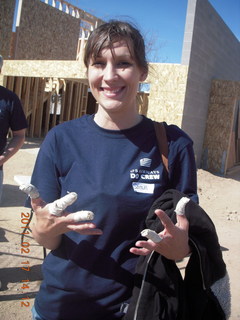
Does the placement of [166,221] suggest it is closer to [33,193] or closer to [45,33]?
[33,193]

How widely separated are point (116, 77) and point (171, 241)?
2.36ft

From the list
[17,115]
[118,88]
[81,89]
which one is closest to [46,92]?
[81,89]

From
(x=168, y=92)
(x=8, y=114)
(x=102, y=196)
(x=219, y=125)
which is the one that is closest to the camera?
(x=102, y=196)

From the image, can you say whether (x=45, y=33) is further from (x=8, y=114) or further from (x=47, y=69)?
Result: (x=8, y=114)

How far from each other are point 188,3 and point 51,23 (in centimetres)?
934

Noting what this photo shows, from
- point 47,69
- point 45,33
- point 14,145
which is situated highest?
point 45,33

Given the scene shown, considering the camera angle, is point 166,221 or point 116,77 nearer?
point 166,221

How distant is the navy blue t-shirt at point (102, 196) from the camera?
143 cm

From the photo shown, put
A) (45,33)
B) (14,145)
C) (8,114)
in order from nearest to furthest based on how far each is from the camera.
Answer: (8,114)
(14,145)
(45,33)

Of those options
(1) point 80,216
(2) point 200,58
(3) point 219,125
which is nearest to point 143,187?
(1) point 80,216

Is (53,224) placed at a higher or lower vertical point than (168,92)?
lower

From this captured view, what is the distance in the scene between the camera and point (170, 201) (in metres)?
1.36

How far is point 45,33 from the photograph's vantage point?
56.4 ft

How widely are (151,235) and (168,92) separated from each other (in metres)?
9.39
